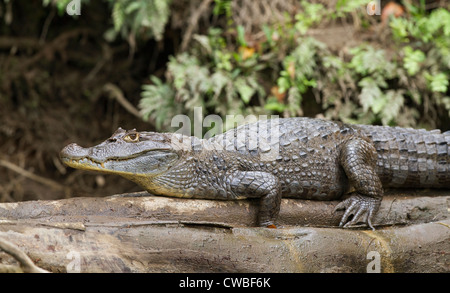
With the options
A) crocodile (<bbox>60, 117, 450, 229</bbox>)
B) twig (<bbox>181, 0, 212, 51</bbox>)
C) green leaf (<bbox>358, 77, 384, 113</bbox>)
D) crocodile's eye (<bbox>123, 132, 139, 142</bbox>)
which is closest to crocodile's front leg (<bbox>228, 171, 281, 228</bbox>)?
crocodile (<bbox>60, 117, 450, 229</bbox>)

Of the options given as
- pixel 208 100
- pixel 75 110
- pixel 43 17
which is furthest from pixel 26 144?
pixel 208 100

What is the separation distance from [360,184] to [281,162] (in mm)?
608

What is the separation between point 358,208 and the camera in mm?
3633

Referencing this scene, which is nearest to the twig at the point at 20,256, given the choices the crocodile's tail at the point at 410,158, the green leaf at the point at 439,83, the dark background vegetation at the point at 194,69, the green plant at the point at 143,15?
the crocodile's tail at the point at 410,158

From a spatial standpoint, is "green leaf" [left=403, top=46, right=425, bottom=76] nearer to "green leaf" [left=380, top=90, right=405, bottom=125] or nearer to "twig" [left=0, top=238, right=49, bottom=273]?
"green leaf" [left=380, top=90, right=405, bottom=125]

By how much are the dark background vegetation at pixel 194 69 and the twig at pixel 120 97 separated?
2cm

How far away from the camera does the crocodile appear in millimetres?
3312

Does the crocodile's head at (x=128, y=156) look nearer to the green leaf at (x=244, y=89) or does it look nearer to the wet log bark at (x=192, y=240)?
the wet log bark at (x=192, y=240)

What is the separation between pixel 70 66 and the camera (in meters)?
7.57

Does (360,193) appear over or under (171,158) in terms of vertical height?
under

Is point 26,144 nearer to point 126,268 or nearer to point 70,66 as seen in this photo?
point 70,66

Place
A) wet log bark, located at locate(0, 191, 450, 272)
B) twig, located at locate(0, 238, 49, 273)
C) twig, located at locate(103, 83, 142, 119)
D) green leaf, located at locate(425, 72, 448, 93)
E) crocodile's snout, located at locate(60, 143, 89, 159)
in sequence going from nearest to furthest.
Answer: twig, located at locate(0, 238, 49, 273)
wet log bark, located at locate(0, 191, 450, 272)
crocodile's snout, located at locate(60, 143, 89, 159)
green leaf, located at locate(425, 72, 448, 93)
twig, located at locate(103, 83, 142, 119)

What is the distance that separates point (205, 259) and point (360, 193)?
149 cm

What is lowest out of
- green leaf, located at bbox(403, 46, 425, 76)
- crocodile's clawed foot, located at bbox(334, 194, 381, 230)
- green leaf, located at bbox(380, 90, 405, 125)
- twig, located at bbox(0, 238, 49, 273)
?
twig, located at bbox(0, 238, 49, 273)
